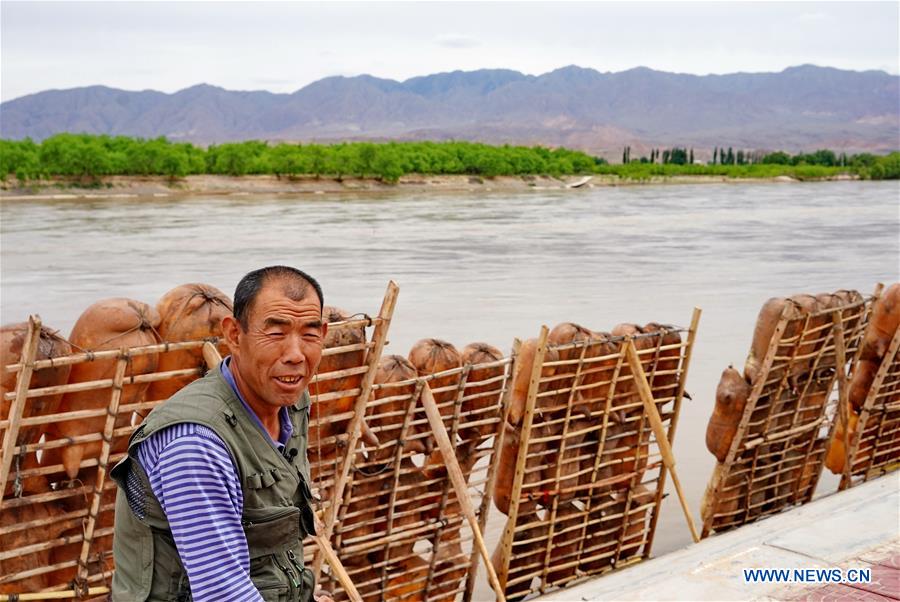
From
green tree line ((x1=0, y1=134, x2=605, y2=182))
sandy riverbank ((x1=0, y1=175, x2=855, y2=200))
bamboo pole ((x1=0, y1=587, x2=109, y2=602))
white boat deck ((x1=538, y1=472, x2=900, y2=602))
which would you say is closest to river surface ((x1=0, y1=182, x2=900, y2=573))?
white boat deck ((x1=538, y1=472, x2=900, y2=602))

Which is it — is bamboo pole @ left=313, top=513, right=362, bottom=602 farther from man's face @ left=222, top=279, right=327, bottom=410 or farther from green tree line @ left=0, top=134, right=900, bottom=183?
green tree line @ left=0, top=134, right=900, bottom=183

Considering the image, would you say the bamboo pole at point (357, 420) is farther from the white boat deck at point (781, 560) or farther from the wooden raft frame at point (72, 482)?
the white boat deck at point (781, 560)

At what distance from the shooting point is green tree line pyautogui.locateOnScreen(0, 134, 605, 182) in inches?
1762

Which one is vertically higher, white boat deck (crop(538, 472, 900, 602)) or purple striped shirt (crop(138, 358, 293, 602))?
purple striped shirt (crop(138, 358, 293, 602))

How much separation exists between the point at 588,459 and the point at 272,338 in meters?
3.18

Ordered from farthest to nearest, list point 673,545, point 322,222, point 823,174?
1. point 823,174
2. point 322,222
3. point 673,545

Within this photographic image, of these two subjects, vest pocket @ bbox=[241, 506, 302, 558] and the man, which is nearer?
the man

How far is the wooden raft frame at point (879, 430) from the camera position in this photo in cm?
596

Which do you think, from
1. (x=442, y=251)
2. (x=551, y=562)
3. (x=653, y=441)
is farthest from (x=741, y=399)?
(x=442, y=251)

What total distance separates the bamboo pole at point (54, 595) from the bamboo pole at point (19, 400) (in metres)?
0.34

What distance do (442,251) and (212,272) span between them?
504 centimetres

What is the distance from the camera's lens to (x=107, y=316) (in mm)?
3320

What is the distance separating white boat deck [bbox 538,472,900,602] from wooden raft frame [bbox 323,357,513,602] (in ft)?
1.84

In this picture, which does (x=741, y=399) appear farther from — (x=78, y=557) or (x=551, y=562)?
(x=78, y=557)
